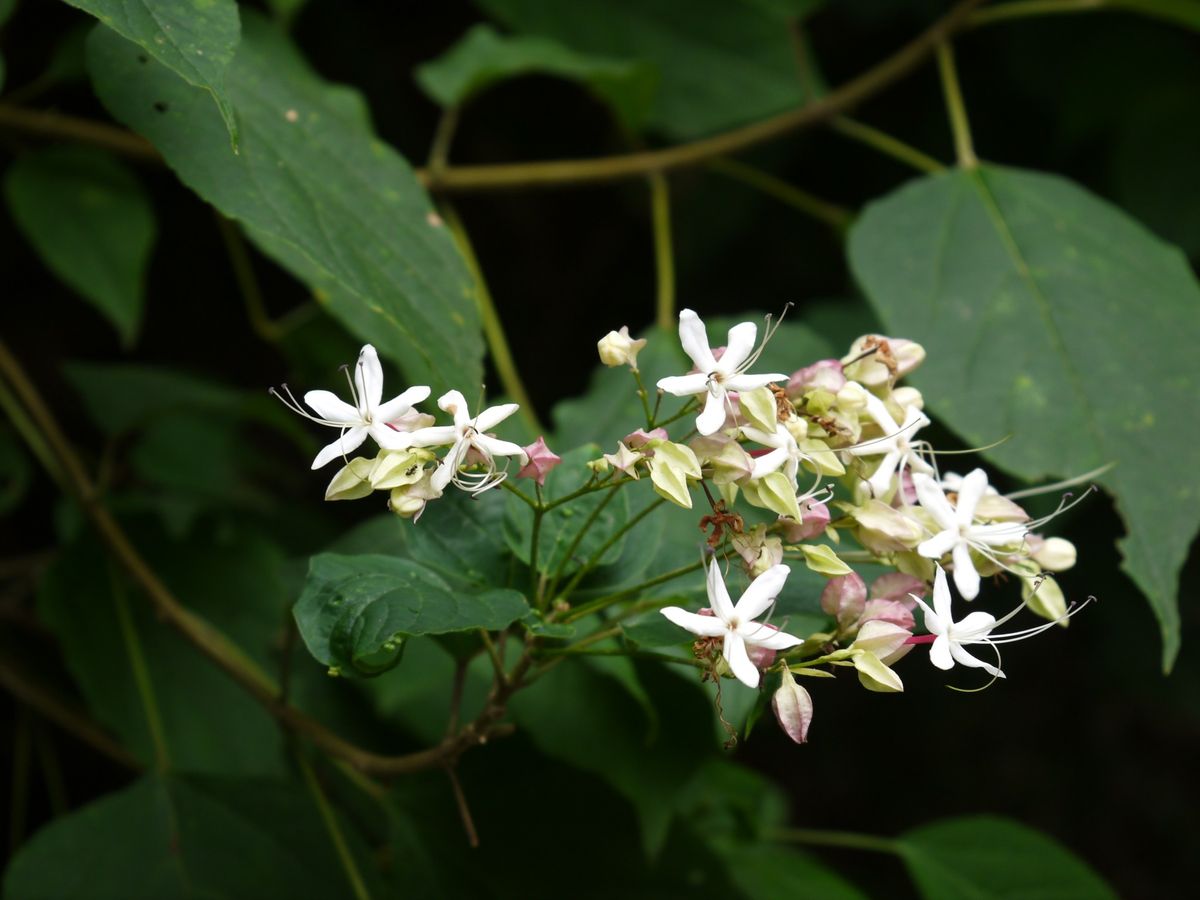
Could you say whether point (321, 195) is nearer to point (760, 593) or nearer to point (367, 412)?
point (367, 412)

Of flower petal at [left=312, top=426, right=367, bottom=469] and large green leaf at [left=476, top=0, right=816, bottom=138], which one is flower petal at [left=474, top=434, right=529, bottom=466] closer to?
flower petal at [left=312, top=426, right=367, bottom=469]

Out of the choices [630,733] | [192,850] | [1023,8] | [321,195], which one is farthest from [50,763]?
[1023,8]

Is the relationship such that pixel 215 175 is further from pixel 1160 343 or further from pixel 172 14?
pixel 1160 343

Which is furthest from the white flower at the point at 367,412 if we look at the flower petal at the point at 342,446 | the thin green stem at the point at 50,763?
the thin green stem at the point at 50,763

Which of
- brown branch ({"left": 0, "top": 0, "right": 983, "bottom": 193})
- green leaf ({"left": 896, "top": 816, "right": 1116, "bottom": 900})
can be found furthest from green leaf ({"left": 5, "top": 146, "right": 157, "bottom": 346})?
green leaf ({"left": 896, "top": 816, "right": 1116, "bottom": 900})

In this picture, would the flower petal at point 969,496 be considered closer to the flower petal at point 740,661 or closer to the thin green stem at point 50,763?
the flower petal at point 740,661

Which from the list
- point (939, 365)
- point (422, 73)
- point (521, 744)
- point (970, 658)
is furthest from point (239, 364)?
point (970, 658)
